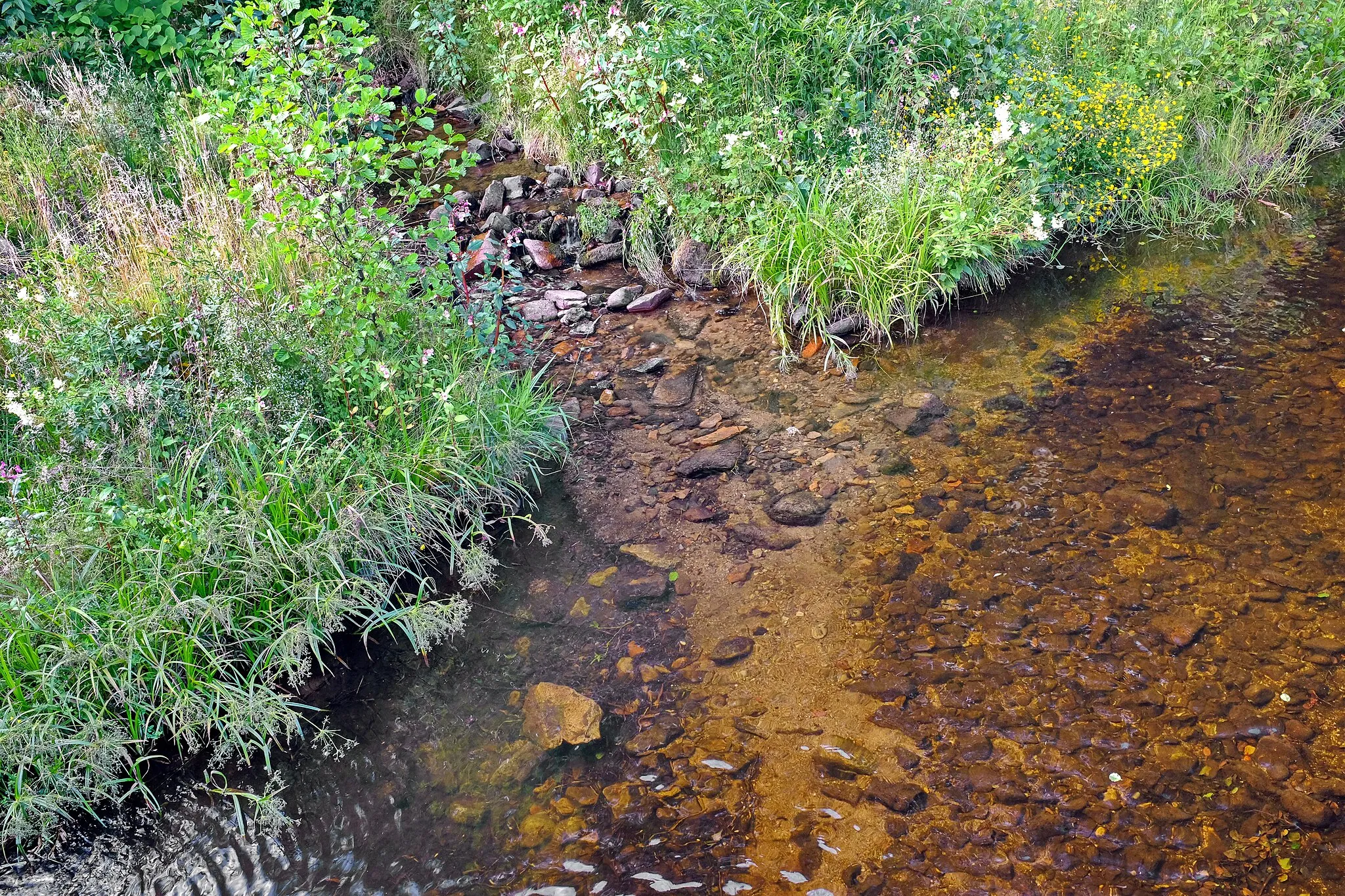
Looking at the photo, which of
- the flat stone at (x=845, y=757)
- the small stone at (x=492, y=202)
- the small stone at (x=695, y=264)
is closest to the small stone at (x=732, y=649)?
the flat stone at (x=845, y=757)

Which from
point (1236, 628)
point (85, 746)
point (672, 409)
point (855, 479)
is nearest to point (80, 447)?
point (85, 746)

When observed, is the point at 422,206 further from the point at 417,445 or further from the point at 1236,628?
the point at 1236,628

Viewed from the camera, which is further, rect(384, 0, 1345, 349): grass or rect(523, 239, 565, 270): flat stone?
rect(523, 239, 565, 270): flat stone

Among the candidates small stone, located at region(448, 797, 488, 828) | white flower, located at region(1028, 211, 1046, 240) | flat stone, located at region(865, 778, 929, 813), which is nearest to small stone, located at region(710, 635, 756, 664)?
flat stone, located at region(865, 778, 929, 813)

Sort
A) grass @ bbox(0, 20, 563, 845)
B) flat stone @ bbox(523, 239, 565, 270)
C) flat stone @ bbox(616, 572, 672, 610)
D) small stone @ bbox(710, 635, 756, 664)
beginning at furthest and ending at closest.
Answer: flat stone @ bbox(523, 239, 565, 270), flat stone @ bbox(616, 572, 672, 610), small stone @ bbox(710, 635, 756, 664), grass @ bbox(0, 20, 563, 845)

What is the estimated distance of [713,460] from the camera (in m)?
4.43

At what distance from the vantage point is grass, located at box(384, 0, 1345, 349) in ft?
17.7

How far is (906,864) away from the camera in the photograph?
2566mm

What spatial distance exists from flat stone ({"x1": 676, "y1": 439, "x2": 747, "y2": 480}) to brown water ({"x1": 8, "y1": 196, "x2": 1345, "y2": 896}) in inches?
2.2

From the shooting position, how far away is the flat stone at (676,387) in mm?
4957

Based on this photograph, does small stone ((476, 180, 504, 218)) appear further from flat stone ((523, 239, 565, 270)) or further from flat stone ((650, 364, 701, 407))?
flat stone ((650, 364, 701, 407))

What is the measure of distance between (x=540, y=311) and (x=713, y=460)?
2006 mm

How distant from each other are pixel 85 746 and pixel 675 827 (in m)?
1.95

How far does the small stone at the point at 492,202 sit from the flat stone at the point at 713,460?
348 centimetres
